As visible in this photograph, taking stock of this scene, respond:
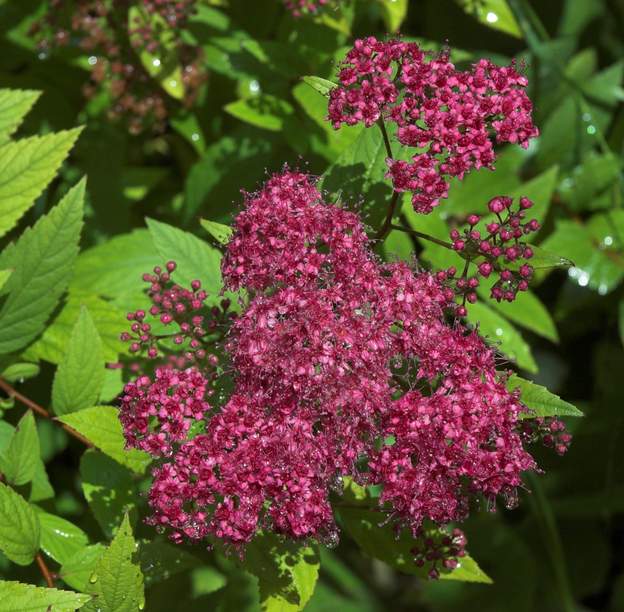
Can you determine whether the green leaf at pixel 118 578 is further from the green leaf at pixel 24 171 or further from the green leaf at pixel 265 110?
the green leaf at pixel 265 110

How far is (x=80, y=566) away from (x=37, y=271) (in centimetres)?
78

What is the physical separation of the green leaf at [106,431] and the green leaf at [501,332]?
1.08 m

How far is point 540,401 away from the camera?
6.13 ft

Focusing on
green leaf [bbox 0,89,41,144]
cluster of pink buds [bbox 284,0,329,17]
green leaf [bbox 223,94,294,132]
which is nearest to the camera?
green leaf [bbox 0,89,41,144]

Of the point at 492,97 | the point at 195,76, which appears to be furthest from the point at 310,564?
the point at 195,76

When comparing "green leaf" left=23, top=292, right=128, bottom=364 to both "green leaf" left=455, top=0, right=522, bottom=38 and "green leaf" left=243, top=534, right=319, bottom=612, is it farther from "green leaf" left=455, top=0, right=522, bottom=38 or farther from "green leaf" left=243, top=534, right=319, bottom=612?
"green leaf" left=455, top=0, right=522, bottom=38

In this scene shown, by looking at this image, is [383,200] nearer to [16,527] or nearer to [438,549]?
[438,549]

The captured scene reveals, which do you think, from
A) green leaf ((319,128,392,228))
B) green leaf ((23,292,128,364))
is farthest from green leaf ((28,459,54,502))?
green leaf ((319,128,392,228))

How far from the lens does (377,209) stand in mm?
2174

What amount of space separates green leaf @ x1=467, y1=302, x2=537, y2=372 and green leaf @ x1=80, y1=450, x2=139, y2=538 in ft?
3.61

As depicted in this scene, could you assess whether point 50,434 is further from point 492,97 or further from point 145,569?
point 492,97

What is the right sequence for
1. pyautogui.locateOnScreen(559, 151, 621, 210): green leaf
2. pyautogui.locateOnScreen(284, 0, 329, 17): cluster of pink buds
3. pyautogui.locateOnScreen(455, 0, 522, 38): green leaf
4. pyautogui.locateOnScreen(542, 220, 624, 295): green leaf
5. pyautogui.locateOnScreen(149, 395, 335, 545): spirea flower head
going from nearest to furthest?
pyautogui.locateOnScreen(149, 395, 335, 545): spirea flower head → pyautogui.locateOnScreen(284, 0, 329, 17): cluster of pink buds → pyautogui.locateOnScreen(455, 0, 522, 38): green leaf → pyautogui.locateOnScreen(542, 220, 624, 295): green leaf → pyautogui.locateOnScreen(559, 151, 621, 210): green leaf

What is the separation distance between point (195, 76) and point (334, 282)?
1.38 m

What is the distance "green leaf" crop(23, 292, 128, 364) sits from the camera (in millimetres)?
2455
